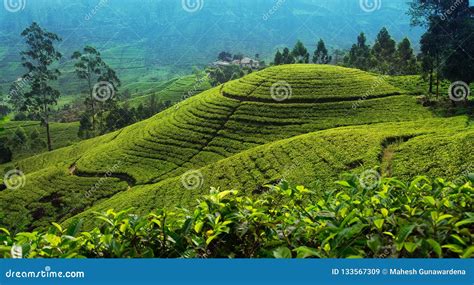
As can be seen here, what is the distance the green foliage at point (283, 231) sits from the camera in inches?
95.7

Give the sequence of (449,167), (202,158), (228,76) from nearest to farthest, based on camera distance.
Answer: (449,167) < (202,158) < (228,76)

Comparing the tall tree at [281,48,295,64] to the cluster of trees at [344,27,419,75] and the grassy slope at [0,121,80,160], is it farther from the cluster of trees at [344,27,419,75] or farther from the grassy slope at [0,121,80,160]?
the grassy slope at [0,121,80,160]

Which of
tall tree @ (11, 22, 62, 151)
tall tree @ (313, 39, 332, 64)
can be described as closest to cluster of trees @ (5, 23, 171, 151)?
tall tree @ (11, 22, 62, 151)

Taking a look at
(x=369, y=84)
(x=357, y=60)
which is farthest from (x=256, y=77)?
(x=357, y=60)

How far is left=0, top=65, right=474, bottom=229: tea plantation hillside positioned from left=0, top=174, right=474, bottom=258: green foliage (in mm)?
15735

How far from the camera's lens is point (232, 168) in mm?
28141

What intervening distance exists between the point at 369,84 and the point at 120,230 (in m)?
43.9

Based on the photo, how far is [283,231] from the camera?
2775 millimetres

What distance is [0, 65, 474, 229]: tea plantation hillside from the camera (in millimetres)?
22594

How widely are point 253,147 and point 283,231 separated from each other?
32.2 m

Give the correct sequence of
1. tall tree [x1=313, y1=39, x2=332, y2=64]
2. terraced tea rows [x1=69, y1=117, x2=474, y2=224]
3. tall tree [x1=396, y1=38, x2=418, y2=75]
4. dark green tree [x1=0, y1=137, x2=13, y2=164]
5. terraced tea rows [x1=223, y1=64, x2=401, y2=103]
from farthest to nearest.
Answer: tall tree [x1=313, y1=39, x2=332, y2=64] → tall tree [x1=396, y1=38, x2=418, y2=75] → dark green tree [x1=0, y1=137, x2=13, y2=164] → terraced tea rows [x1=223, y1=64, x2=401, y2=103] → terraced tea rows [x1=69, y1=117, x2=474, y2=224]

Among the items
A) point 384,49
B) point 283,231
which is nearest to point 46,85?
point 384,49

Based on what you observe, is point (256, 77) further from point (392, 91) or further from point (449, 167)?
point (449, 167)

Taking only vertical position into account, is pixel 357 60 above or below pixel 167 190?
above
